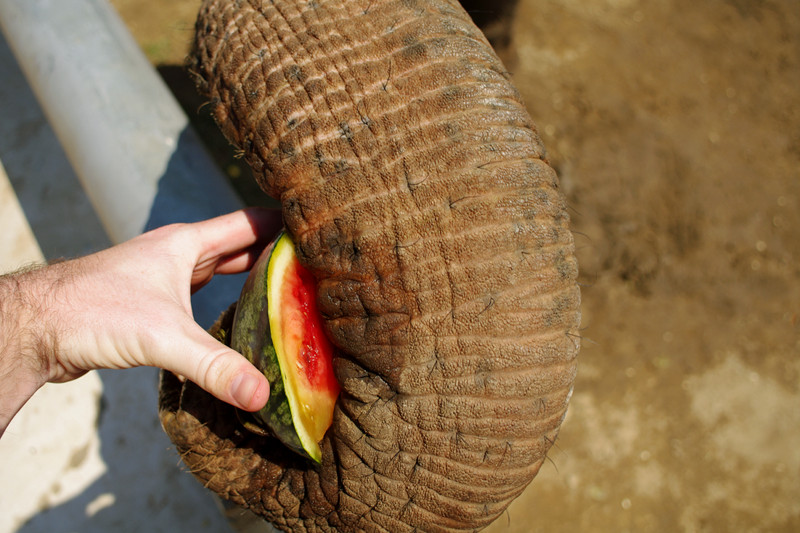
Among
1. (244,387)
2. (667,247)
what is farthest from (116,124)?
(667,247)

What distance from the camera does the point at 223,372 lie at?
189 cm

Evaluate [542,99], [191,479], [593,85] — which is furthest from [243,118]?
[593,85]

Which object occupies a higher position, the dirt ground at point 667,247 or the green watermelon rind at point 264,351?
the green watermelon rind at point 264,351

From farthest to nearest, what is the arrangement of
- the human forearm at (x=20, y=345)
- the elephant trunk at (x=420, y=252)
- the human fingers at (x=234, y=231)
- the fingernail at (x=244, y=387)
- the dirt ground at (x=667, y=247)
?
the dirt ground at (x=667, y=247) < the human fingers at (x=234, y=231) < the human forearm at (x=20, y=345) < the fingernail at (x=244, y=387) < the elephant trunk at (x=420, y=252)

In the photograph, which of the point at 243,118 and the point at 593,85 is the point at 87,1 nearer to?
the point at 243,118

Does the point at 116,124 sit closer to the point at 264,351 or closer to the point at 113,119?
the point at 113,119

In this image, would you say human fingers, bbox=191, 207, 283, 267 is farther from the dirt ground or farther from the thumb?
the dirt ground

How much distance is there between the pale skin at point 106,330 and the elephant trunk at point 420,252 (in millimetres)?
430

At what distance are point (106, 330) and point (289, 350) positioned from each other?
26.1 inches

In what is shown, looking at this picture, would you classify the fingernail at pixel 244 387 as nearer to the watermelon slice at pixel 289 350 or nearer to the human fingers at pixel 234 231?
the watermelon slice at pixel 289 350

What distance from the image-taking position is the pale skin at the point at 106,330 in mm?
1925

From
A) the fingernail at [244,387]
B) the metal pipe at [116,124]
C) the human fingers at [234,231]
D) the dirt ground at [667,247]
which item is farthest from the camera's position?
the dirt ground at [667,247]

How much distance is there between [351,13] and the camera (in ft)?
6.33

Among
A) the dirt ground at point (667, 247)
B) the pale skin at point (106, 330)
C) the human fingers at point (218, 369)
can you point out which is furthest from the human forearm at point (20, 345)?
the dirt ground at point (667, 247)
